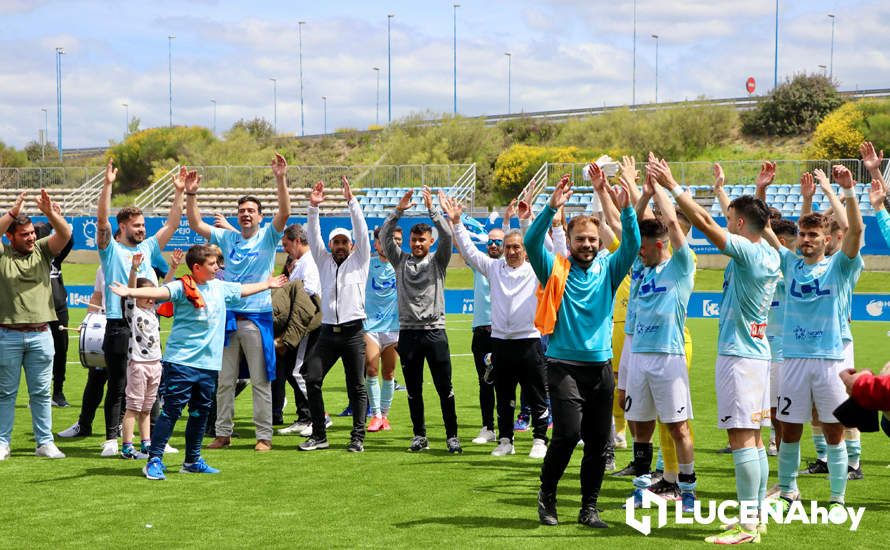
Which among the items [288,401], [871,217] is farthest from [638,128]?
[288,401]

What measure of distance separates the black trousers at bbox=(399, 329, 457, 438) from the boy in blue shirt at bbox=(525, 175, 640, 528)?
9.13 ft

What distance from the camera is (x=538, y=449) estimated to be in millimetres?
9414

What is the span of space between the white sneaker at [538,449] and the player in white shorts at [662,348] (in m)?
2.09

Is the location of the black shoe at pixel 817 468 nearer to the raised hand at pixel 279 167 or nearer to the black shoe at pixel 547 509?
the black shoe at pixel 547 509

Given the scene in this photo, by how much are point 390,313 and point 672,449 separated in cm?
430

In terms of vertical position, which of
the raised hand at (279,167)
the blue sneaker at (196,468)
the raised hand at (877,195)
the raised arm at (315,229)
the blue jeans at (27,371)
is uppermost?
the raised hand at (279,167)

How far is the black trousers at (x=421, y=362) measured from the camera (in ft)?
31.3

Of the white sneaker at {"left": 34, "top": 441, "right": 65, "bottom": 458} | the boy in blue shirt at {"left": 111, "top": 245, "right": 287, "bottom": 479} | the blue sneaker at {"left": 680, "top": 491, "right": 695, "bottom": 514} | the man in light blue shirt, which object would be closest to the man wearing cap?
the man in light blue shirt

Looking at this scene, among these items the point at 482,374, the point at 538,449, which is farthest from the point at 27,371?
the point at 538,449

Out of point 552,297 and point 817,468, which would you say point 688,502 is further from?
point 817,468

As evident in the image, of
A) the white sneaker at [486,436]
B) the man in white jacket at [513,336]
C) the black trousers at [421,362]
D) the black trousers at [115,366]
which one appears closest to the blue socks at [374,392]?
the white sneaker at [486,436]

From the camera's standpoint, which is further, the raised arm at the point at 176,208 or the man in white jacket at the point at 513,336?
the man in white jacket at the point at 513,336

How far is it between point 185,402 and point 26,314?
5.37 feet

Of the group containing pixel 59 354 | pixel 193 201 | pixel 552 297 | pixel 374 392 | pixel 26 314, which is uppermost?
pixel 193 201
